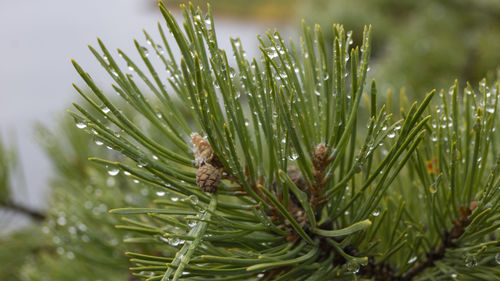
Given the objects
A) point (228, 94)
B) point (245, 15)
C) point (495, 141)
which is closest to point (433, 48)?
point (495, 141)

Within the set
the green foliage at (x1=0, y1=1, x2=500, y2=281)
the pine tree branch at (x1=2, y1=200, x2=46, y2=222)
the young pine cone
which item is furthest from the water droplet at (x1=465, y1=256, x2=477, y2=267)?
the pine tree branch at (x1=2, y1=200, x2=46, y2=222)

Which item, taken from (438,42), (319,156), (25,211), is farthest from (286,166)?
(438,42)

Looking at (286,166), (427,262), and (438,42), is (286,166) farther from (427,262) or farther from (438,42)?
(438,42)

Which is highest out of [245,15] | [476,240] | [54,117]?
[245,15]

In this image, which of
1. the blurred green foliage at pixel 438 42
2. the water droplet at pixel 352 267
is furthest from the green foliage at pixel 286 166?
the blurred green foliage at pixel 438 42

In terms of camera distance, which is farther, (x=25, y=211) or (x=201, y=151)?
(x=25, y=211)

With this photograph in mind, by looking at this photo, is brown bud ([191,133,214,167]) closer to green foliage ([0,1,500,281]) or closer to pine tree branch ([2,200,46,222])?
green foliage ([0,1,500,281])

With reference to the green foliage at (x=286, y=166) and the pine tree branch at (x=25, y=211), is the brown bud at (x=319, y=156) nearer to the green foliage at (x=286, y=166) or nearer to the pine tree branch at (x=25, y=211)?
the green foliage at (x=286, y=166)

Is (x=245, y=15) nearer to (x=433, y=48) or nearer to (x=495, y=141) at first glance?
(x=433, y=48)
